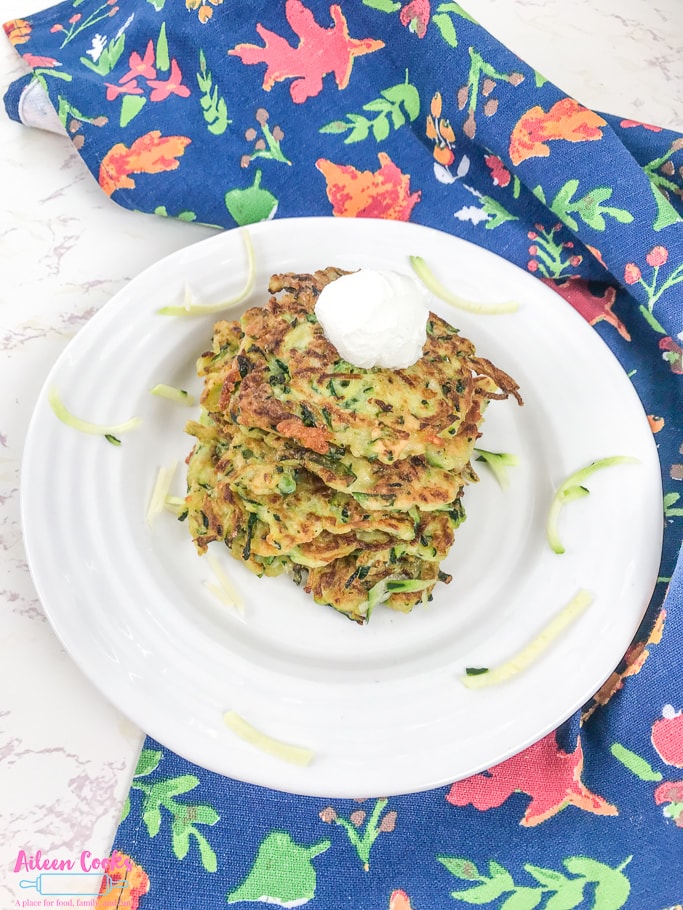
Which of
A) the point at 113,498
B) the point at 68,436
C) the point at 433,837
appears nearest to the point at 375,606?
the point at 433,837

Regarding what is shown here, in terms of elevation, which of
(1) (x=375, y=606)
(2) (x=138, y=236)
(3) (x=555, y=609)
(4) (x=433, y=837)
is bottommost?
(4) (x=433, y=837)

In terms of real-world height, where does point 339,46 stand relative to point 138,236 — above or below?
above

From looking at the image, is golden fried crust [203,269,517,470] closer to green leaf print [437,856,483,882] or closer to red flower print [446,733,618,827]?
red flower print [446,733,618,827]

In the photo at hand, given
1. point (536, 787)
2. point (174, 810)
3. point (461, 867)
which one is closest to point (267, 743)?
point (174, 810)

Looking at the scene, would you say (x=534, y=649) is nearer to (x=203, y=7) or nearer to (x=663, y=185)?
(x=663, y=185)

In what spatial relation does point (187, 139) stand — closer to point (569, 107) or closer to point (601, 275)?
point (569, 107)

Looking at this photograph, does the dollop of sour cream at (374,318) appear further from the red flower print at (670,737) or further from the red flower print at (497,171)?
the red flower print at (670,737)

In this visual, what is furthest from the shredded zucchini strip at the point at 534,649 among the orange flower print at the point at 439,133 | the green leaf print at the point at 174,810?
the orange flower print at the point at 439,133
